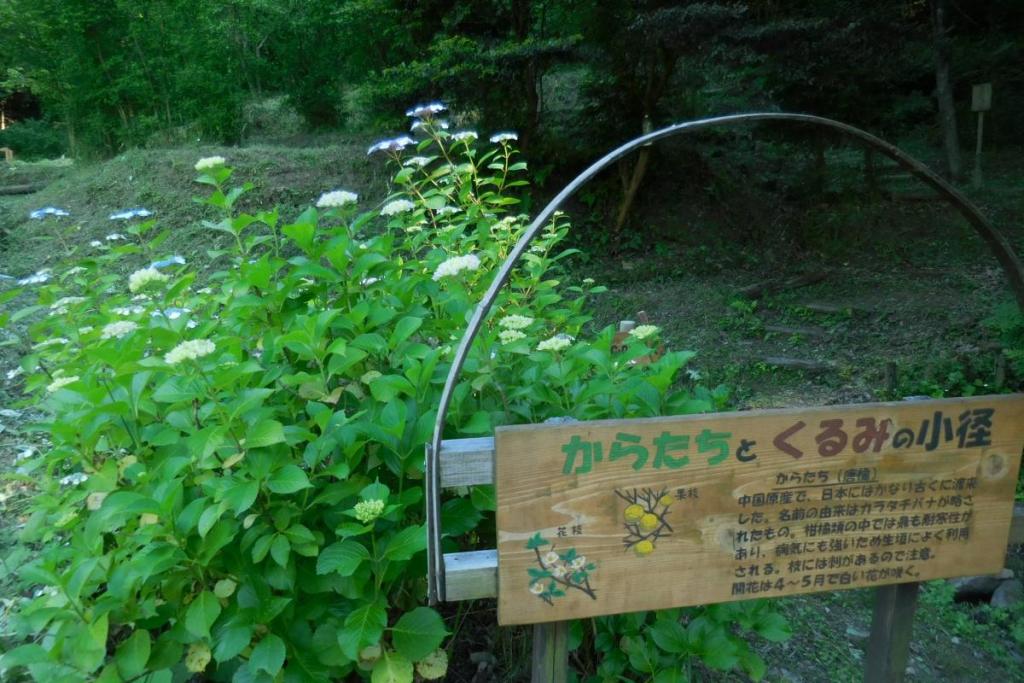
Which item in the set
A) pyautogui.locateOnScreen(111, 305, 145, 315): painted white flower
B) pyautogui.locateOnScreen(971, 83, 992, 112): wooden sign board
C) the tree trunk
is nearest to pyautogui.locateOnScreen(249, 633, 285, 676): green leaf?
pyautogui.locateOnScreen(111, 305, 145, 315): painted white flower

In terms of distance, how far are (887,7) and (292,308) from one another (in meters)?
7.53

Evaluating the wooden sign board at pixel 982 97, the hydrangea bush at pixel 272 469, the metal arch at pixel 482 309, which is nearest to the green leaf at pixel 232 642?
the hydrangea bush at pixel 272 469

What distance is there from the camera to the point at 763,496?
1534 mm

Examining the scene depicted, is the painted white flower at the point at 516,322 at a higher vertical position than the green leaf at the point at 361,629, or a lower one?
higher

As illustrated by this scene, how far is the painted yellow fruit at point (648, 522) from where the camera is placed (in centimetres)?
148

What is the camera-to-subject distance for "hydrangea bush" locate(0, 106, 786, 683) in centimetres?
145

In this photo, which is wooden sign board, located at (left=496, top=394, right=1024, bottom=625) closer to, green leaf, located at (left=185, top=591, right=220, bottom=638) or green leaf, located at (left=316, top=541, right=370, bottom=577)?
green leaf, located at (left=316, top=541, right=370, bottom=577)

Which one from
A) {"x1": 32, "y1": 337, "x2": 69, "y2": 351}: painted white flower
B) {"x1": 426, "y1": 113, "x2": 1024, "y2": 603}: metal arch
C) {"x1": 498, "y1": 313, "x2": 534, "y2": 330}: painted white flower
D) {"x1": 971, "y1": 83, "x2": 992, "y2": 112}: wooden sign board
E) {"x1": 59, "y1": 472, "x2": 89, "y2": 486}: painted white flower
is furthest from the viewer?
{"x1": 971, "y1": 83, "x2": 992, "y2": 112}: wooden sign board

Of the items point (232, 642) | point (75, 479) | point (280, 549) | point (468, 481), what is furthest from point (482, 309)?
point (75, 479)

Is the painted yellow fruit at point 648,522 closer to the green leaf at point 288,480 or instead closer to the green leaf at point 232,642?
the green leaf at point 288,480

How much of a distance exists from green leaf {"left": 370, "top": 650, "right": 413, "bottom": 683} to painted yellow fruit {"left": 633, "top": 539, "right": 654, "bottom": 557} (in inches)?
20.8

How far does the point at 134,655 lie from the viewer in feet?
4.90

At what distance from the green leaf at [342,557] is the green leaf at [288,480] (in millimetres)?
149

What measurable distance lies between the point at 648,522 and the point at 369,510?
21.8 inches
